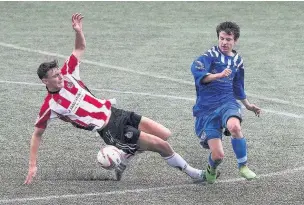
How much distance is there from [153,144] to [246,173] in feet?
3.57

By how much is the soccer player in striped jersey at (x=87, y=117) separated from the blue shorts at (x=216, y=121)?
408 mm

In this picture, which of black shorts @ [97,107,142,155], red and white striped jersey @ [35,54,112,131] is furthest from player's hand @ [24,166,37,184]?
black shorts @ [97,107,142,155]

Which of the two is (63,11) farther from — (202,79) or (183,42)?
(202,79)

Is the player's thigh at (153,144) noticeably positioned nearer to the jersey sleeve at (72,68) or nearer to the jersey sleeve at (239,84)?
the jersey sleeve at (72,68)

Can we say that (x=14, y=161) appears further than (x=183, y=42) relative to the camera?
No

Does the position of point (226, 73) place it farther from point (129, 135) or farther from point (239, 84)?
point (129, 135)

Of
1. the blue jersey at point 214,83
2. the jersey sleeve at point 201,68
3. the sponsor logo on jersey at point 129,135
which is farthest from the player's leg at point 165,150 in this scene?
the jersey sleeve at point 201,68

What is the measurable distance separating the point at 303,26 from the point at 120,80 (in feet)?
23.3

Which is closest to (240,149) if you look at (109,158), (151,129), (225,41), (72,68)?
(151,129)

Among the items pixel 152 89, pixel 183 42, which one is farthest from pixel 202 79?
pixel 183 42

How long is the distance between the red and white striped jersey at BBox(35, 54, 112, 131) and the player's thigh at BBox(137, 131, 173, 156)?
0.48 meters

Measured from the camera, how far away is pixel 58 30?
22500 mm

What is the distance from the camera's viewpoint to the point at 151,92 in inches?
636

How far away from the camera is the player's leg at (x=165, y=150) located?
1104 cm
